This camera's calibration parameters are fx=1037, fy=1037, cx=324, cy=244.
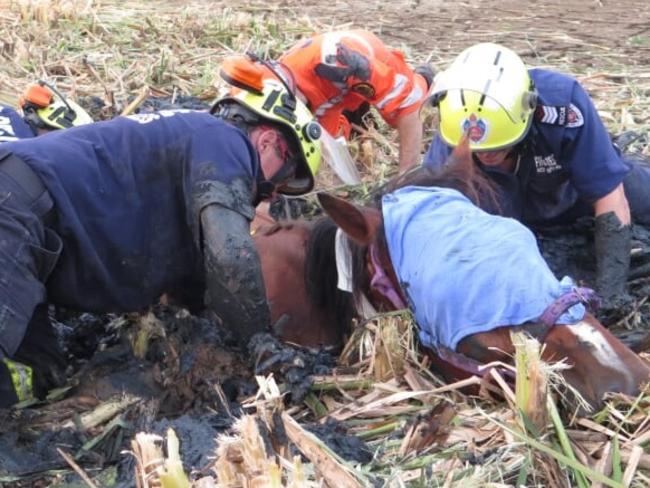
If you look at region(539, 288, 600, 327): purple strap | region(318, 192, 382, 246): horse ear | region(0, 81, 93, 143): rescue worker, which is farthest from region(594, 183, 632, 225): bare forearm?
region(0, 81, 93, 143): rescue worker

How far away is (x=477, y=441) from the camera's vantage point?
2617 mm

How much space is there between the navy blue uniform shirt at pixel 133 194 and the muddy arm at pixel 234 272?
0.24 feet

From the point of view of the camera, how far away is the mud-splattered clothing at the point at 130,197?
3402mm

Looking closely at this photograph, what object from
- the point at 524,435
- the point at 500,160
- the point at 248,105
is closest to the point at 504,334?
the point at 524,435

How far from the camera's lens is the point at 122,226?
11.6ft

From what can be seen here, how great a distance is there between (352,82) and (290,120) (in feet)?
7.42

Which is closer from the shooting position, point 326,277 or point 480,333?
point 480,333

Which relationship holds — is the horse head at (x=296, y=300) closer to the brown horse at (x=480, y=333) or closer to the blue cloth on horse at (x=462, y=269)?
the brown horse at (x=480, y=333)

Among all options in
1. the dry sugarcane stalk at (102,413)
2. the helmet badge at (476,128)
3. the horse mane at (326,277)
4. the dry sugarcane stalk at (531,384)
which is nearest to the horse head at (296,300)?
the horse mane at (326,277)

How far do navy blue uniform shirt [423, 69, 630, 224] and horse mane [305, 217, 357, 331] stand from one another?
4.00ft

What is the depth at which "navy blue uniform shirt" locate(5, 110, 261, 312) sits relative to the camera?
343 cm

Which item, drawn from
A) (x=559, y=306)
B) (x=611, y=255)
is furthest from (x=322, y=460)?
(x=611, y=255)

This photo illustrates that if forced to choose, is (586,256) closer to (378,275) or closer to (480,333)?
(378,275)

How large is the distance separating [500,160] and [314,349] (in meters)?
1.72
